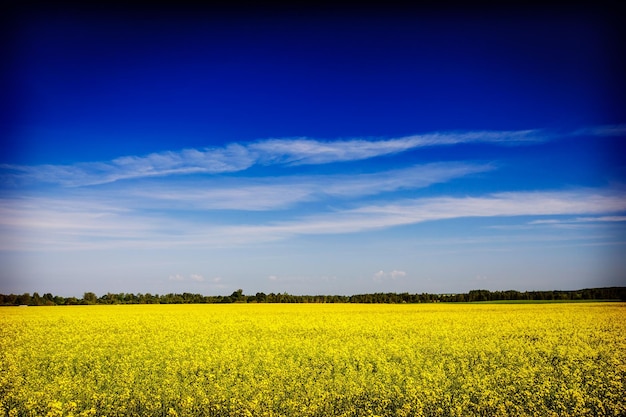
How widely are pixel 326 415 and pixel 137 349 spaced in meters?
9.67

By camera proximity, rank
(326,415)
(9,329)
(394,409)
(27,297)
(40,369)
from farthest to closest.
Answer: (27,297) < (9,329) < (40,369) < (394,409) < (326,415)

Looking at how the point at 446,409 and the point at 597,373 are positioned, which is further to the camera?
the point at 597,373

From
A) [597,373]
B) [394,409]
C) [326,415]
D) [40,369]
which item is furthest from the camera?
[40,369]

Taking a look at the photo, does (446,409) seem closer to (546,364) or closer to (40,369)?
(546,364)

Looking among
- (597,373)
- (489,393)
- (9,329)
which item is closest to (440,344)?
(597,373)

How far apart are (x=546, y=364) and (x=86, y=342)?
645 inches

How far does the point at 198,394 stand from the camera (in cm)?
990

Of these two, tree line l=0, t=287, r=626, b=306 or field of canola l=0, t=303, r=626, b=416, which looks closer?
field of canola l=0, t=303, r=626, b=416

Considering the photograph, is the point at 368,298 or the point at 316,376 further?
the point at 368,298

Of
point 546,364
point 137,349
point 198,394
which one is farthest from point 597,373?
point 137,349

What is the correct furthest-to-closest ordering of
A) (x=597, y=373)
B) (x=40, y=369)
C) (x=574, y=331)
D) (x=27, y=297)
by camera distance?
(x=27, y=297), (x=574, y=331), (x=40, y=369), (x=597, y=373)

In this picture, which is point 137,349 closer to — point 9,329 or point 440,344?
point 440,344

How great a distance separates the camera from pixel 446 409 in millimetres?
9250

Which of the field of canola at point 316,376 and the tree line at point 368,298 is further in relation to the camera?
the tree line at point 368,298
